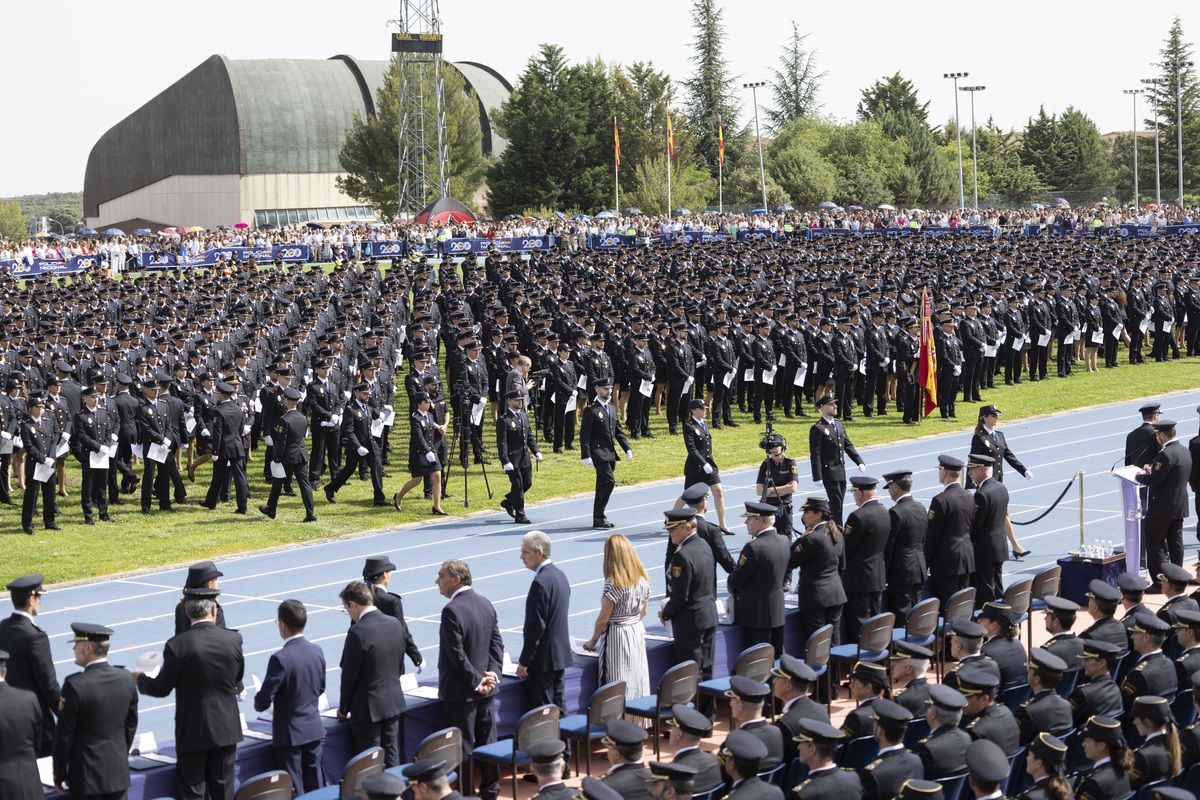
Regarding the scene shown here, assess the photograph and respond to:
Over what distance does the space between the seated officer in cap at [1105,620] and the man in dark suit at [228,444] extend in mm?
12014

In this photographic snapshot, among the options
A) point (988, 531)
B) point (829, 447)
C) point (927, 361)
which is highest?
point (927, 361)

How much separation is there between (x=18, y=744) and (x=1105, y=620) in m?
6.92

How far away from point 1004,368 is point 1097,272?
4636mm

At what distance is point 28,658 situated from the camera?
823 cm

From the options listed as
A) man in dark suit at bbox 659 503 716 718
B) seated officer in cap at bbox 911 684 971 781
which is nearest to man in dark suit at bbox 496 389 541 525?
man in dark suit at bbox 659 503 716 718

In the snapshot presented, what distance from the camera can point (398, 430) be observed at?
25.5 m

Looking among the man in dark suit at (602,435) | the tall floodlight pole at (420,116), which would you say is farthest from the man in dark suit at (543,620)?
the tall floodlight pole at (420,116)

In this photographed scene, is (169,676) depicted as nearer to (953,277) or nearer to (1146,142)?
(953,277)

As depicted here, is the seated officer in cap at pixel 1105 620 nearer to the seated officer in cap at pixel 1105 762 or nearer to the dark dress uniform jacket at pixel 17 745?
the seated officer in cap at pixel 1105 762

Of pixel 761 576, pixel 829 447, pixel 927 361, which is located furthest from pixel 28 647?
pixel 927 361

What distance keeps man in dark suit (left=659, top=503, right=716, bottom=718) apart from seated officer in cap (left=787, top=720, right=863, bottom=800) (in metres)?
3.02

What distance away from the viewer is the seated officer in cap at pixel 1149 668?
330 inches

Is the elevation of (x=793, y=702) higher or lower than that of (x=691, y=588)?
lower

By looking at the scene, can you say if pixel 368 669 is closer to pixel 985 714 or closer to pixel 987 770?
pixel 985 714
